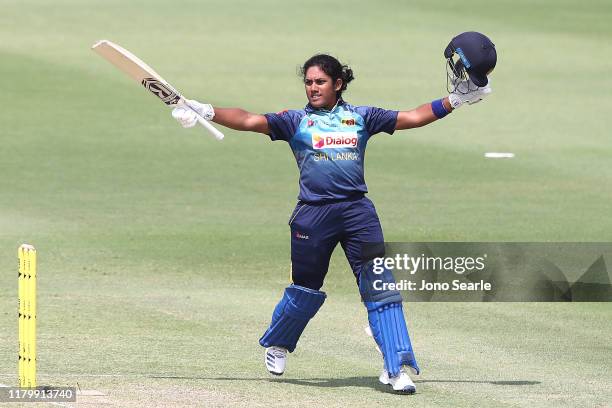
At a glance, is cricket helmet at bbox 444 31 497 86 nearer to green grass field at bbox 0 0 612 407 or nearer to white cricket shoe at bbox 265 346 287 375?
green grass field at bbox 0 0 612 407

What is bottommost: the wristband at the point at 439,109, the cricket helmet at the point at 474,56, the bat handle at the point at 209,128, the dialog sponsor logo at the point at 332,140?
the dialog sponsor logo at the point at 332,140

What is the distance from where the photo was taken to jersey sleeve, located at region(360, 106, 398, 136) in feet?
32.2

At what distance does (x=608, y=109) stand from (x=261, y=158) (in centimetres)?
799

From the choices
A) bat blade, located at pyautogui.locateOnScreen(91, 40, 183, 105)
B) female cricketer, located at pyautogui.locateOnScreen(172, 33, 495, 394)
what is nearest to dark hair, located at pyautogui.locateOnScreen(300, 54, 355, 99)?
female cricketer, located at pyautogui.locateOnScreen(172, 33, 495, 394)

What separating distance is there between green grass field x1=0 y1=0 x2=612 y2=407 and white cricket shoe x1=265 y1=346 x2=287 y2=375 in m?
0.11

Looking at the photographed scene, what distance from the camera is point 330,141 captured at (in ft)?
31.8

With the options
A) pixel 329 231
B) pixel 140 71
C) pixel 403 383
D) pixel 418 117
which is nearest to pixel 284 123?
pixel 329 231

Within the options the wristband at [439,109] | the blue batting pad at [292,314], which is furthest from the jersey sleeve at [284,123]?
the blue batting pad at [292,314]

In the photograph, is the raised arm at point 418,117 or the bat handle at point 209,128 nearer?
the bat handle at point 209,128

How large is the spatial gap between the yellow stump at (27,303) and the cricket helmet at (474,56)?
10.7ft

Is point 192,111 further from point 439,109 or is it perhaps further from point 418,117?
point 439,109

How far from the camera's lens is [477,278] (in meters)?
14.8

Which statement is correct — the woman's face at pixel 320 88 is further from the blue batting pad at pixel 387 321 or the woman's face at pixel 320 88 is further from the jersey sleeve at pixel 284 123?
the blue batting pad at pixel 387 321

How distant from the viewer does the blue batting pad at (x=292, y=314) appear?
9.80m
